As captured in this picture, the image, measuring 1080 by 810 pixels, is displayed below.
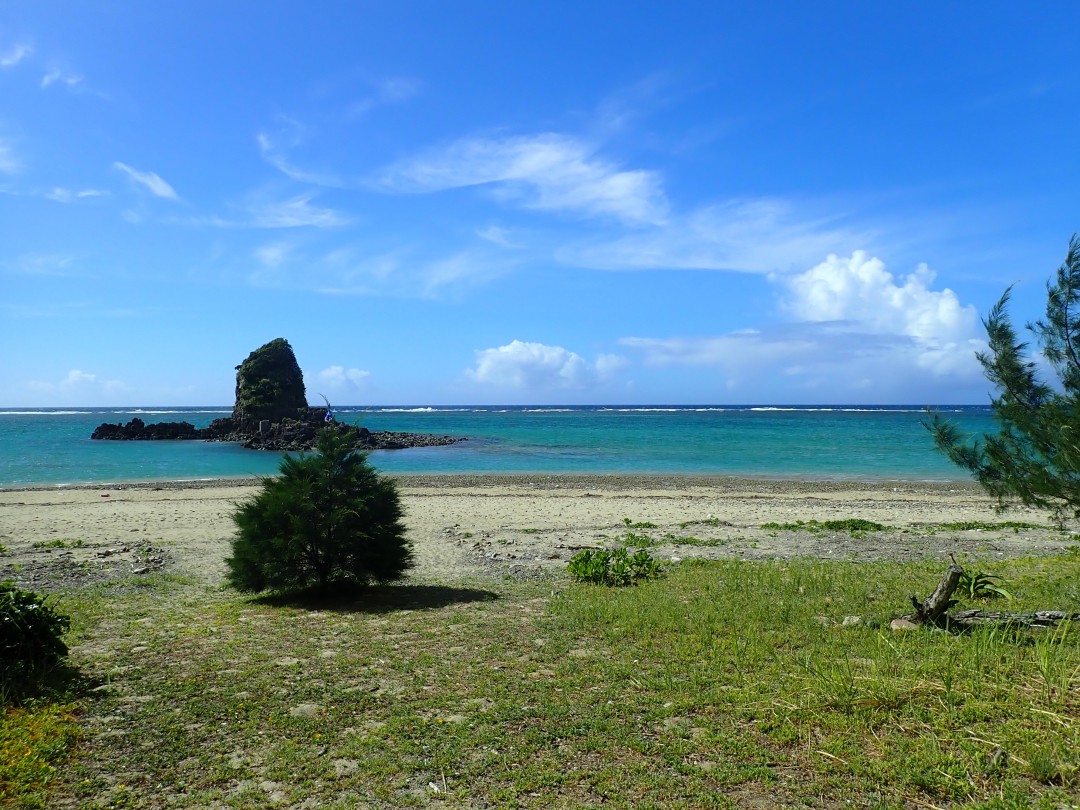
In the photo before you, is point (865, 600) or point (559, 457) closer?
point (865, 600)

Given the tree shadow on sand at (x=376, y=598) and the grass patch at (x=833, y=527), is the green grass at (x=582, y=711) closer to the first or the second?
the tree shadow on sand at (x=376, y=598)

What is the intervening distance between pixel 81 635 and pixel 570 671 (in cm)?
573

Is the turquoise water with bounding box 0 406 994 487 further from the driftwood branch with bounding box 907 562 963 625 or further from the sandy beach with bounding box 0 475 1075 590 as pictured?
the driftwood branch with bounding box 907 562 963 625

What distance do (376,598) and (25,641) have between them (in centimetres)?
489

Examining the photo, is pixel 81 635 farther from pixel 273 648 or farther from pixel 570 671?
pixel 570 671

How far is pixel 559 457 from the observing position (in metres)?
47.5

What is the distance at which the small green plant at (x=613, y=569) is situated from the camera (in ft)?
37.1

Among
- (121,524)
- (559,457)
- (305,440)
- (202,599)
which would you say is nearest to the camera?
(202,599)

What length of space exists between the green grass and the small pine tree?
1.39 metres

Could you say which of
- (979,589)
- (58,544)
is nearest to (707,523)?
(979,589)

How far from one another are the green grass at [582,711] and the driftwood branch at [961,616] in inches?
16.2

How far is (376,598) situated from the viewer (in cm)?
1063

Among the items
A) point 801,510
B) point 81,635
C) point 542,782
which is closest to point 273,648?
point 81,635

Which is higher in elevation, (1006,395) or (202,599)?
(1006,395)
